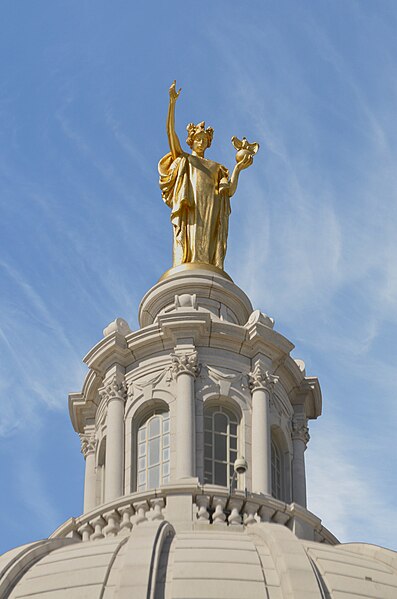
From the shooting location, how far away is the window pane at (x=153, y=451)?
6247 cm

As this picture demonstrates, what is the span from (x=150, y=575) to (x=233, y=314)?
16.8 m

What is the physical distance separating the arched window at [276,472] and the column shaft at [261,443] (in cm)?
145

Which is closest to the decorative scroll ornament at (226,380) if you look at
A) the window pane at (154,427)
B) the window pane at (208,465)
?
the window pane at (154,427)

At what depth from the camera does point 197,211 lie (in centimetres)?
6969

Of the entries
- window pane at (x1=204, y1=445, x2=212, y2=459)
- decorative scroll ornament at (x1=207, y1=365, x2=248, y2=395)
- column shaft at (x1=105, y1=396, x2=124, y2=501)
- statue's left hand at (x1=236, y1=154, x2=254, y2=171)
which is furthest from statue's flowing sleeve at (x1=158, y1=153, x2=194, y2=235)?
window pane at (x1=204, y1=445, x2=212, y2=459)

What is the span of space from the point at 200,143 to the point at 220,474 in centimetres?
1471

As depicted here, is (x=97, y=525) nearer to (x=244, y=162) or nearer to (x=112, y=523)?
(x=112, y=523)

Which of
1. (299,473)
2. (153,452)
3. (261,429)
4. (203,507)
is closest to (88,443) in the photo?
(153,452)

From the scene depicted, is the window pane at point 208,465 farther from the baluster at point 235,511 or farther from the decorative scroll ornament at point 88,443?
the decorative scroll ornament at point 88,443

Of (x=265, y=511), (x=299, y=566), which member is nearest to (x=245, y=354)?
(x=265, y=511)

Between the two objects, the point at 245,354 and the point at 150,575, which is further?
the point at 245,354

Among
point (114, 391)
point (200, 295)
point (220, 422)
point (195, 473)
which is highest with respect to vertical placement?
point (200, 295)

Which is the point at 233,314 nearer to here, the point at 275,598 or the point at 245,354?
the point at 245,354

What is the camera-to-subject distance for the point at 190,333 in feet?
211
